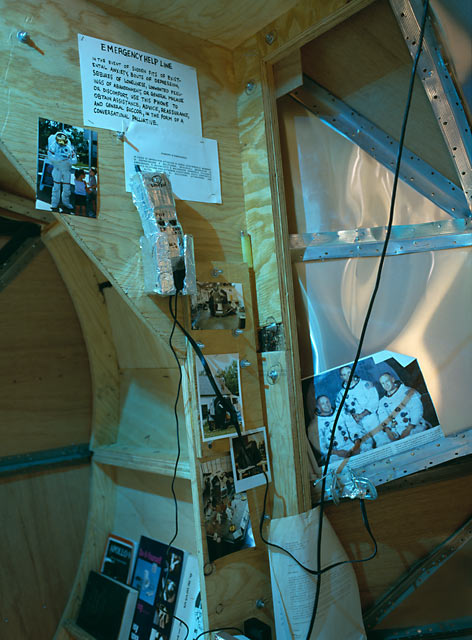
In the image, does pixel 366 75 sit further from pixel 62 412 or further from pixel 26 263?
pixel 62 412

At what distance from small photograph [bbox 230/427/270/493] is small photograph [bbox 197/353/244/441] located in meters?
0.04

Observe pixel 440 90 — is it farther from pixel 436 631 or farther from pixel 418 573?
pixel 436 631

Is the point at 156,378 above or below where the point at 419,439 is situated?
above

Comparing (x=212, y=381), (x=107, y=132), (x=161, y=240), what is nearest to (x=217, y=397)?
(x=212, y=381)

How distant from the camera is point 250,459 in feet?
4.86

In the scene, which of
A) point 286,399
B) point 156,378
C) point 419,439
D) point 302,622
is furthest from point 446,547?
point 156,378

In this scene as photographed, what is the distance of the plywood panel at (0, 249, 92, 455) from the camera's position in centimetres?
188

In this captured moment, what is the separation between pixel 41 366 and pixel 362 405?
48.5 inches

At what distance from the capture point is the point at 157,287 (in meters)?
1.33

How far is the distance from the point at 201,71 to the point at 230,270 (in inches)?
26.0

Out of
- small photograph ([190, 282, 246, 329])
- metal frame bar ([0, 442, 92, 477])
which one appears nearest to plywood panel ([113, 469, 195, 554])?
metal frame bar ([0, 442, 92, 477])

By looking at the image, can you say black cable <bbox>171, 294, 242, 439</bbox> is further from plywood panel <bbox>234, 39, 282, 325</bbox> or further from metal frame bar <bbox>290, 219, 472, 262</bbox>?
metal frame bar <bbox>290, 219, 472, 262</bbox>

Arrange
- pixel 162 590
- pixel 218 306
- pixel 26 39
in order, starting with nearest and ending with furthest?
pixel 26 39 < pixel 218 306 < pixel 162 590

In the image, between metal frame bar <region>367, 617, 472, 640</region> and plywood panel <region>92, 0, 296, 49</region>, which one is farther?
metal frame bar <region>367, 617, 472, 640</region>
